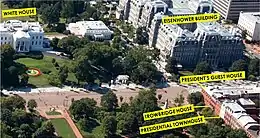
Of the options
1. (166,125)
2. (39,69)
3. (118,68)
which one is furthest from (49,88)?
(166,125)

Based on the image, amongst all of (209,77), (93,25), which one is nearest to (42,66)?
(93,25)

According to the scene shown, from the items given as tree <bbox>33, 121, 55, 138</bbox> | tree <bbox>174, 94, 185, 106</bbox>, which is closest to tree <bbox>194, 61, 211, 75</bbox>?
tree <bbox>174, 94, 185, 106</bbox>

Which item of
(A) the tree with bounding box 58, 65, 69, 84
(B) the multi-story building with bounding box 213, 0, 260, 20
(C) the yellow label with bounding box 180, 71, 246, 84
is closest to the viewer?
(A) the tree with bounding box 58, 65, 69, 84

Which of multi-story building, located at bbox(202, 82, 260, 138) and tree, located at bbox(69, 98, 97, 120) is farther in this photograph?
multi-story building, located at bbox(202, 82, 260, 138)

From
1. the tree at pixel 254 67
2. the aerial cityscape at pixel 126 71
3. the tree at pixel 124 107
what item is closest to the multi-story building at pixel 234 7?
the aerial cityscape at pixel 126 71

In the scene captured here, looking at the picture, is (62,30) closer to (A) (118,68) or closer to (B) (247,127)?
(A) (118,68)

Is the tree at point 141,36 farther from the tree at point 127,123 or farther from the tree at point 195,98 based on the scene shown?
the tree at point 127,123

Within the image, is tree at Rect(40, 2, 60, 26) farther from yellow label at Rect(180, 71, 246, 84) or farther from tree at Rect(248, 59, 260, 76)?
tree at Rect(248, 59, 260, 76)

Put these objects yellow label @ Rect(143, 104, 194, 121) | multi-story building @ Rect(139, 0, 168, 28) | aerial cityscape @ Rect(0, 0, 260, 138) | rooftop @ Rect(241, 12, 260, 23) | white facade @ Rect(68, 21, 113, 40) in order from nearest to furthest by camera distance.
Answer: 1. aerial cityscape @ Rect(0, 0, 260, 138)
2. yellow label @ Rect(143, 104, 194, 121)
3. white facade @ Rect(68, 21, 113, 40)
4. multi-story building @ Rect(139, 0, 168, 28)
5. rooftop @ Rect(241, 12, 260, 23)
